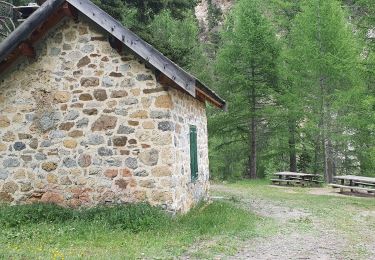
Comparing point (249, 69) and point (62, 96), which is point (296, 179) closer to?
point (249, 69)

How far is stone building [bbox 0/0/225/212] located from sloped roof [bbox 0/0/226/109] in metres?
0.02

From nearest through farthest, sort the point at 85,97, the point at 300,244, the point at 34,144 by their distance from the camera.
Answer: the point at 300,244 < the point at 85,97 < the point at 34,144

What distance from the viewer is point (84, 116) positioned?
9594mm

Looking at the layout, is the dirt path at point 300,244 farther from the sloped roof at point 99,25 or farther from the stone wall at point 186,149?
the sloped roof at point 99,25

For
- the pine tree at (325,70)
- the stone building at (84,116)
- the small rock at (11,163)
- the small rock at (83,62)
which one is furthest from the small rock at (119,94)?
the pine tree at (325,70)

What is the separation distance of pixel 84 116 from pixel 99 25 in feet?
6.44

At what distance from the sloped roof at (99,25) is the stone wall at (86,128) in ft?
0.81

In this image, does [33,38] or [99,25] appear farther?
[33,38]

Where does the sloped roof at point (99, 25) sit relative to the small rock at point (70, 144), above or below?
above

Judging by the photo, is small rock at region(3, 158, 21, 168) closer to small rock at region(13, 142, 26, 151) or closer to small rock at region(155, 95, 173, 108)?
small rock at region(13, 142, 26, 151)

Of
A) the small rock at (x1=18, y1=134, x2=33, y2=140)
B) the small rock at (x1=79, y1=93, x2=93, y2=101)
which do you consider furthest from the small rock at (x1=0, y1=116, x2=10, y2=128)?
the small rock at (x1=79, y1=93, x2=93, y2=101)

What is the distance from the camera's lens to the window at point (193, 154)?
11.1 meters

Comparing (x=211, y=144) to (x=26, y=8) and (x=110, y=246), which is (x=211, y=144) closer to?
(x=26, y=8)

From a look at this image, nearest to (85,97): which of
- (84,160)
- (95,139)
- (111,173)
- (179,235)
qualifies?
(95,139)
